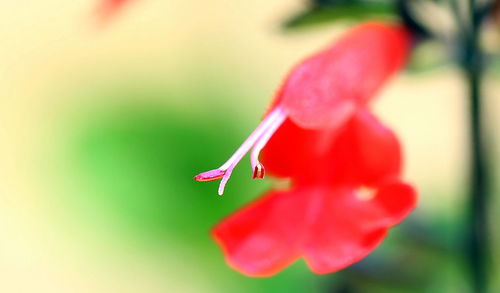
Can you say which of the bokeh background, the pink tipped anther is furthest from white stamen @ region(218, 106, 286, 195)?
the bokeh background

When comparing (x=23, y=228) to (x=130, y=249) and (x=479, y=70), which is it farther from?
(x=479, y=70)

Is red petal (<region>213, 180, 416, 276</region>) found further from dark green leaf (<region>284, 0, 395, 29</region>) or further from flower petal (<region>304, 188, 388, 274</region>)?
dark green leaf (<region>284, 0, 395, 29</region>)

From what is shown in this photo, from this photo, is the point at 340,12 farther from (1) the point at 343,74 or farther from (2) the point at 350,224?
(2) the point at 350,224

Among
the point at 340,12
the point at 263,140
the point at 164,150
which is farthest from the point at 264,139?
the point at 164,150

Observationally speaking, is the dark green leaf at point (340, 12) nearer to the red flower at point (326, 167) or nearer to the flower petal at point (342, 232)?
the red flower at point (326, 167)

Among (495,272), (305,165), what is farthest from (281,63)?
(305,165)

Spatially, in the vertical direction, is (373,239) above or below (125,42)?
below
